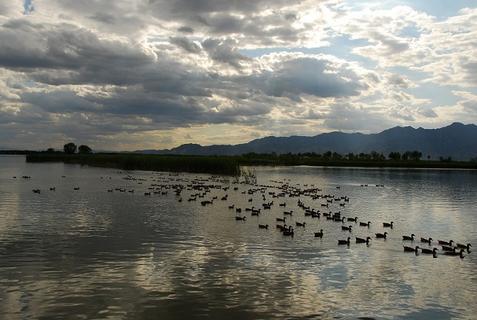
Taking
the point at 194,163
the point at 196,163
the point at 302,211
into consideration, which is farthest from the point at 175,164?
the point at 302,211

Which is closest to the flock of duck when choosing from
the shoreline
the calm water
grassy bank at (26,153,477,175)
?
the calm water

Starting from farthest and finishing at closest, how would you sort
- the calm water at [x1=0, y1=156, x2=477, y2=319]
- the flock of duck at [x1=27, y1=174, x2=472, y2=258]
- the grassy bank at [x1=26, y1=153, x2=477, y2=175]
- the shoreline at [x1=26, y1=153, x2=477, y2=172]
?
1. the shoreline at [x1=26, y1=153, x2=477, y2=172]
2. the grassy bank at [x1=26, y1=153, x2=477, y2=175]
3. the flock of duck at [x1=27, y1=174, x2=472, y2=258]
4. the calm water at [x1=0, y1=156, x2=477, y2=319]

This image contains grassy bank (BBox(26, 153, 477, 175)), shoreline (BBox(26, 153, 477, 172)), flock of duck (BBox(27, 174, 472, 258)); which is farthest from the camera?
shoreline (BBox(26, 153, 477, 172))

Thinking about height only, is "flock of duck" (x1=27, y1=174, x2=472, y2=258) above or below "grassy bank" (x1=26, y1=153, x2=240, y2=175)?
below

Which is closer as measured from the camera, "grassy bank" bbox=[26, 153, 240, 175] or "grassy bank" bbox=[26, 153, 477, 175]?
"grassy bank" bbox=[26, 153, 240, 175]

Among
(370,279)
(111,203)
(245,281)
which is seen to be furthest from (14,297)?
(111,203)

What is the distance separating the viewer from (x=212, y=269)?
23.6m

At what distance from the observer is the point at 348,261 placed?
86.7ft

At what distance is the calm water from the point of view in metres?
18.2

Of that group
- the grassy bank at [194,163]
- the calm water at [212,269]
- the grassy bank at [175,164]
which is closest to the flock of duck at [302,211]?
the calm water at [212,269]

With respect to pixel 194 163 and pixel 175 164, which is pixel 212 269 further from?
pixel 175 164

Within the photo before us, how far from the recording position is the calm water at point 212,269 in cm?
1822

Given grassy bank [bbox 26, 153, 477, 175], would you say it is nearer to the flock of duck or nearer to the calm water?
the flock of duck

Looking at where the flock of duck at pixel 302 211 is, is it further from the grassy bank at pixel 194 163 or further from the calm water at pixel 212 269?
the grassy bank at pixel 194 163
